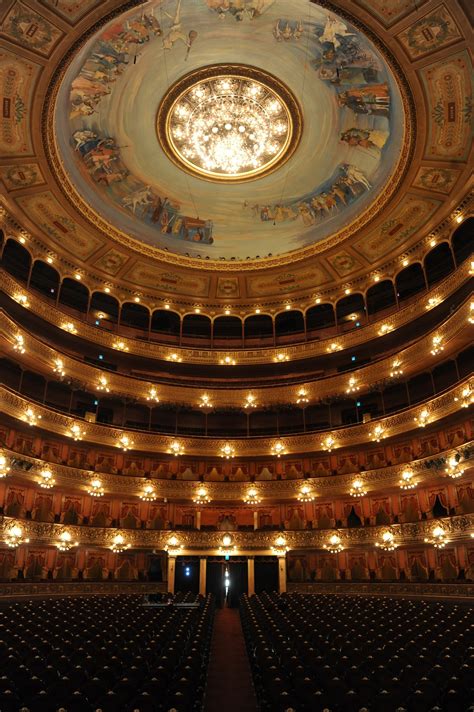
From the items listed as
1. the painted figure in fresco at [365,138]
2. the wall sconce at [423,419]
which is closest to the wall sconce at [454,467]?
the wall sconce at [423,419]

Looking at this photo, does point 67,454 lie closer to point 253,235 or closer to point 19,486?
point 19,486

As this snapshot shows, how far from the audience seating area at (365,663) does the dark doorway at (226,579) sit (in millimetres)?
15188

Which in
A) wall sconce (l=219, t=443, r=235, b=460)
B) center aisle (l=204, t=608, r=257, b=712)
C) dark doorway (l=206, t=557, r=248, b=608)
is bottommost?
center aisle (l=204, t=608, r=257, b=712)

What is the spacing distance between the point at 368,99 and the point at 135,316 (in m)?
19.5

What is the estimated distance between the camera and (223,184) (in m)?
29.4

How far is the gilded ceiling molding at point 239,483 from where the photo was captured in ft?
76.3

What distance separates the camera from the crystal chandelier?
86.8ft

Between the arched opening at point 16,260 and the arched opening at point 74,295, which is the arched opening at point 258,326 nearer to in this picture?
the arched opening at point 74,295

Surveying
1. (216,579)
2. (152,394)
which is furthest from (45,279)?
(216,579)

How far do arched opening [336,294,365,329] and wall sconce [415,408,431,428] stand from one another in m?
9.53

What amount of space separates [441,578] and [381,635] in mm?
14532

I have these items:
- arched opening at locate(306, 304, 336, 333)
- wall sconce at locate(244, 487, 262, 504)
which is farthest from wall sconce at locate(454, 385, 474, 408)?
arched opening at locate(306, 304, 336, 333)

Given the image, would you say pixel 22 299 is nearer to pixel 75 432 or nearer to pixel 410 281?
pixel 75 432

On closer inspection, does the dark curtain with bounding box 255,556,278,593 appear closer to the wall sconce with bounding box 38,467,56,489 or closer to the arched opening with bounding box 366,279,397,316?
the wall sconce with bounding box 38,467,56,489
